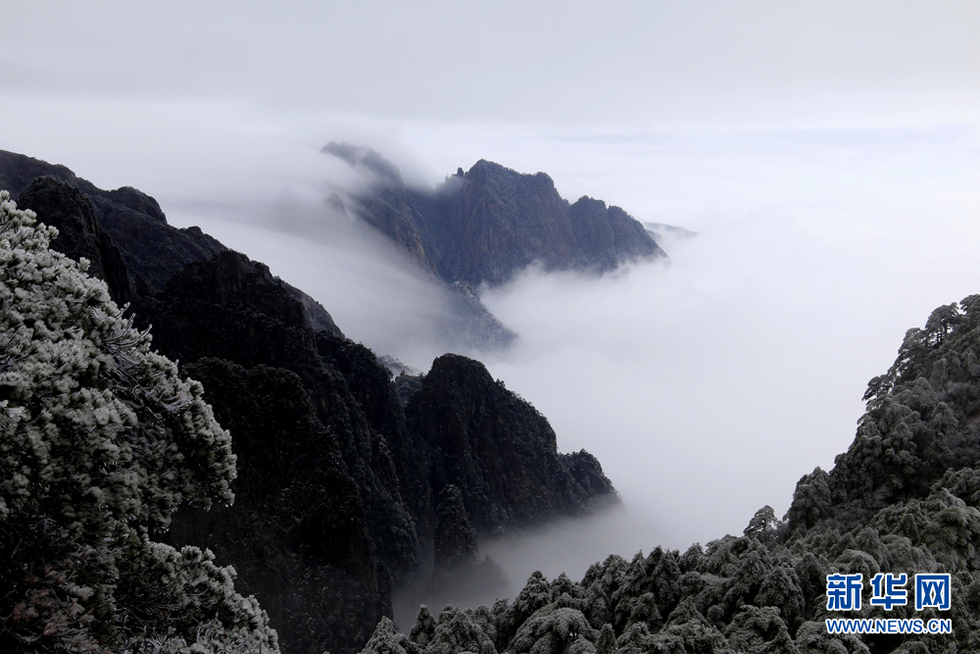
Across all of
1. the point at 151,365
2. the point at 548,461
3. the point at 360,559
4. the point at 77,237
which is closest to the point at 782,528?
the point at 151,365

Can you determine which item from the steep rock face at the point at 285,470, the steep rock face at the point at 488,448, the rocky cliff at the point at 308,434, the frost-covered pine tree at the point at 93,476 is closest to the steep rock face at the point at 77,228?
the rocky cliff at the point at 308,434

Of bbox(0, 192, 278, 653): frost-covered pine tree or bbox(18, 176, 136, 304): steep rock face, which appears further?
bbox(18, 176, 136, 304): steep rock face

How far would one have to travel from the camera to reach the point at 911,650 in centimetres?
1781

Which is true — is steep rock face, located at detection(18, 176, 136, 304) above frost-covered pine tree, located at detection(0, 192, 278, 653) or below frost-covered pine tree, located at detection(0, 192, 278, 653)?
above

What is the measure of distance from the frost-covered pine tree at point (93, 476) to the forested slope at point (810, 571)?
43.3 feet

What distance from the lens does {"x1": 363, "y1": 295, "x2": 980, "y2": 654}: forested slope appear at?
19812 millimetres

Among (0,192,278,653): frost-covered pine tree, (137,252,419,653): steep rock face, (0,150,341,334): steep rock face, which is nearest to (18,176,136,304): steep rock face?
(137,252,419,653): steep rock face

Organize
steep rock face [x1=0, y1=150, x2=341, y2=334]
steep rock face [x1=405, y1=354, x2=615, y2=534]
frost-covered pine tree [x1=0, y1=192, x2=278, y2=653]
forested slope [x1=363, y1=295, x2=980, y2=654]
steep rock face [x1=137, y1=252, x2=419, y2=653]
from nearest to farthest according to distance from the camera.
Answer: frost-covered pine tree [x1=0, y1=192, x2=278, y2=653]
forested slope [x1=363, y1=295, x2=980, y2=654]
steep rock face [x1=137, y1=252, x2=419, y2=653]
steep rock face [x1=0, y1=150, x2=341, y2=334]
steep rock face [x1=405, y1=354, x2=615, y2=534]

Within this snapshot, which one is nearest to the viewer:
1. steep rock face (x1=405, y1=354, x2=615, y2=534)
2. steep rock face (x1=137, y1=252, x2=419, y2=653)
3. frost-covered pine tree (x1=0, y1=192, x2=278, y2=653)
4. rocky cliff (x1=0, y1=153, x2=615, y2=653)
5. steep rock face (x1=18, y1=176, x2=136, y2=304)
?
frost-covered pine tree (x1=0, y1=192, x2=278, y2=653)

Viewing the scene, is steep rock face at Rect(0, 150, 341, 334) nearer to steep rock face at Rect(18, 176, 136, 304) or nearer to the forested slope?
steep rock face at Rect(18, 176, 136, 304)

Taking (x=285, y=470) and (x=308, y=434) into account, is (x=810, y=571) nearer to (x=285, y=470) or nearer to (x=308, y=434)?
(x=285, y=470)

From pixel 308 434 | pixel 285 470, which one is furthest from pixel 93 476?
pixel 308 434

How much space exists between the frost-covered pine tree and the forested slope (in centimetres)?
1319

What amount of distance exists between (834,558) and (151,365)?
25.0 m
